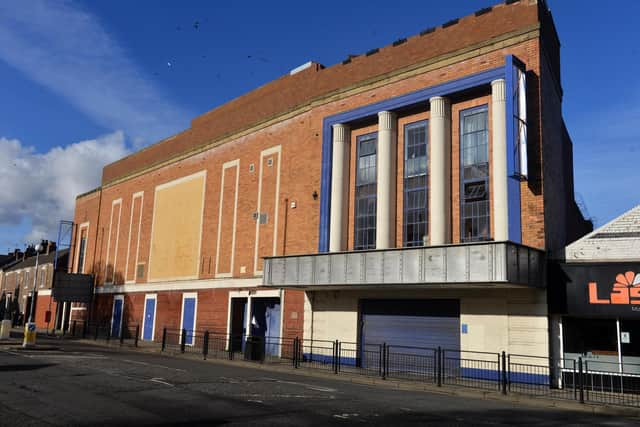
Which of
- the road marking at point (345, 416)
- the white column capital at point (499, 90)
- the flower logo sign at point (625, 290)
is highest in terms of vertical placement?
the white column capital at point (499, 90)

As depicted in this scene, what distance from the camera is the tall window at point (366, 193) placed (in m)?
24.8

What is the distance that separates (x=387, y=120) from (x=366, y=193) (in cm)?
333

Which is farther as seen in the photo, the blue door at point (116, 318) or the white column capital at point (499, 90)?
the blue door at point (116, 318)

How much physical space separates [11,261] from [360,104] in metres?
77.1

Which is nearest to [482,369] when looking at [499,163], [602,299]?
[602,299]

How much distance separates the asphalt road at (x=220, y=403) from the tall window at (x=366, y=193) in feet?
27.4

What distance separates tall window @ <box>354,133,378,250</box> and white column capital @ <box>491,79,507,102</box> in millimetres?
6035

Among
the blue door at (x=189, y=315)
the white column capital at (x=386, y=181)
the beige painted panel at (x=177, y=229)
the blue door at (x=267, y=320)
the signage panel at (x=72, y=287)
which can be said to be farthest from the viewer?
the signage panel at (x=72, y=287)

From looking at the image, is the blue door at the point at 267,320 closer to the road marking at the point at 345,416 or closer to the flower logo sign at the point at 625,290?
the flower logo sign at the point at 625,290

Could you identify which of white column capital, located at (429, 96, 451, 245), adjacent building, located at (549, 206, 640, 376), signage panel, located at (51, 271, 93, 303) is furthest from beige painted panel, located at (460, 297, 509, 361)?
signage panel, located at (51, 271, 93, 303)

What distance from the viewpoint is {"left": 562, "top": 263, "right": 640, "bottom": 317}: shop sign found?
17.5 metres

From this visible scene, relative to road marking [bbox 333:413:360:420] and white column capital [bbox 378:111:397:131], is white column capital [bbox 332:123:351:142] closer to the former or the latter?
white column capital [bbox 378:111:397:131]

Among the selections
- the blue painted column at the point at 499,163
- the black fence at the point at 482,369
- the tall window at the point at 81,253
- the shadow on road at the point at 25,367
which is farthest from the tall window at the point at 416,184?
the tall window at the point at 81,253

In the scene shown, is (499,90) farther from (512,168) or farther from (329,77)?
(329,77)
